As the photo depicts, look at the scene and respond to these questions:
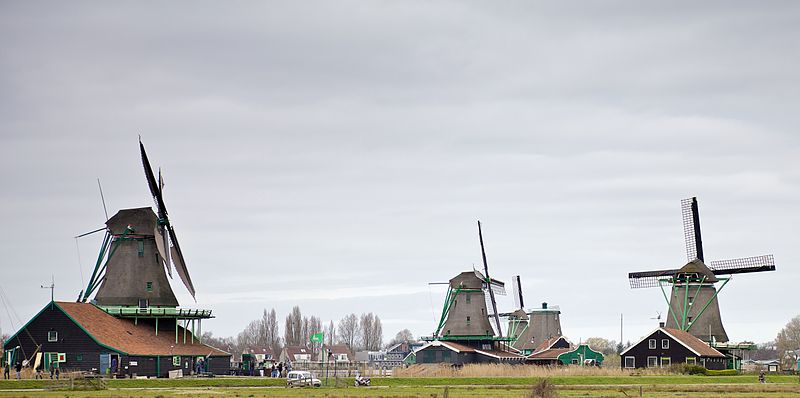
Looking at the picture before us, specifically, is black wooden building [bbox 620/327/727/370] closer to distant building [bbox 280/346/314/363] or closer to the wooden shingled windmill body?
the wooden shingled windmill body

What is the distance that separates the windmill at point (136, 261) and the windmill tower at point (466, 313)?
31.2 metres

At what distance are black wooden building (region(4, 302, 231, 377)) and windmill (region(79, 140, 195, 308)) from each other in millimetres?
2394

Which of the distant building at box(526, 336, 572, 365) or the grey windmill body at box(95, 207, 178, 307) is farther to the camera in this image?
the distant building at box(526, 336, 572, 365)

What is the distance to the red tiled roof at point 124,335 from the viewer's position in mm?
70375

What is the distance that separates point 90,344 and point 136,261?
832 cm

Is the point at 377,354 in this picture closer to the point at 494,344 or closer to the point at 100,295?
the point at 494,344

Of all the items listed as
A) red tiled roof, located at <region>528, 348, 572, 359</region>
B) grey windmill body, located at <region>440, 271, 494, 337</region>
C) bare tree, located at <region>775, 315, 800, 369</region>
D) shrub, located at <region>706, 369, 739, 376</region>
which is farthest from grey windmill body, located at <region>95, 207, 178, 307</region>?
bare tree, located at <region>775, 315, 800, 369</region>

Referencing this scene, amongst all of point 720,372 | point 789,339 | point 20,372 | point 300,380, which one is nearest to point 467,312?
point 720,372

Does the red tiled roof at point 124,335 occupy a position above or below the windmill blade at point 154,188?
below

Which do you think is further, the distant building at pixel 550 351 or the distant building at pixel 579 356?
the distant building at pixel 550 351

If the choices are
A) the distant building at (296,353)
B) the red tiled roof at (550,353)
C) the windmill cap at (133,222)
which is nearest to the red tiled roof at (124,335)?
the windmill cap at (133,222)

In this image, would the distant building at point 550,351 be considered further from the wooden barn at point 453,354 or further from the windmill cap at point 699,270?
the windmill cap at point 699,270

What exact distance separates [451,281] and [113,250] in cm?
3662

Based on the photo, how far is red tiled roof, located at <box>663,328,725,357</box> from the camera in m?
85.7
